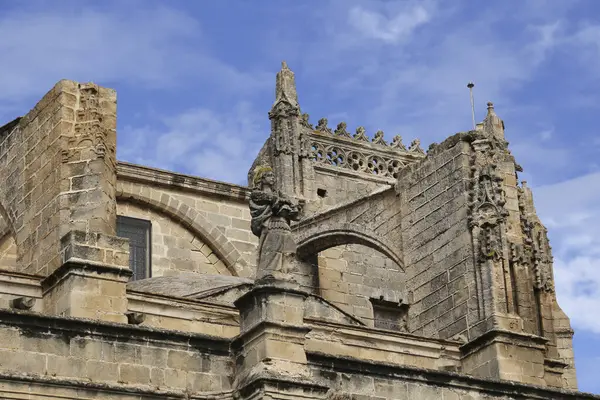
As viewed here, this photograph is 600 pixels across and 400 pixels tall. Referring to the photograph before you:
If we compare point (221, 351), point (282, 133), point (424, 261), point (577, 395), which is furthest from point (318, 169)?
point (221, 351)

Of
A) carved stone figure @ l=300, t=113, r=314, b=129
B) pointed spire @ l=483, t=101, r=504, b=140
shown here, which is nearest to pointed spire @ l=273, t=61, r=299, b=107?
carved stone figure @ l=300, t=113, r=314, b=129

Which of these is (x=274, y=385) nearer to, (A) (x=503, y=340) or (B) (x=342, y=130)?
(A) (x=503, y=340)

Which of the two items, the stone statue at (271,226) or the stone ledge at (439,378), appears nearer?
the stone statue at (271,226)

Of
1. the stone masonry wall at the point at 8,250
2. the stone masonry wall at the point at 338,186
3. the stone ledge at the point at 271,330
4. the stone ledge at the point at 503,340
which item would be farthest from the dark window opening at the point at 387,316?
the stone ledge at the point at 271,330

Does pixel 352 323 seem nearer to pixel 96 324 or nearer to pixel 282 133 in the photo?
pixel 96 324

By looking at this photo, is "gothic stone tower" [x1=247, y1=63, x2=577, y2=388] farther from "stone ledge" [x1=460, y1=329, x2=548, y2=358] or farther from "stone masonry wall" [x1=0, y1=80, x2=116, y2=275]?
"stone masonry wall" [x1=0, y1=80, x2=116, y2=275]

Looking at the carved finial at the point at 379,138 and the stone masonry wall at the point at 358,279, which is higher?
the carved finial at the point at 379,138

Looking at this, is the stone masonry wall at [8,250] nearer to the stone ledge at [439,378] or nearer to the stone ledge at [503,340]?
the stone ledge at [503,340]

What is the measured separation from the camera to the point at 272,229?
20.7 meters

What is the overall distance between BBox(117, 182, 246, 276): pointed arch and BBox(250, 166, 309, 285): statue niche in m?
7.50

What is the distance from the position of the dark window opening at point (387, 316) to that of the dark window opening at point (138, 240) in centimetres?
502

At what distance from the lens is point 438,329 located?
993 inches

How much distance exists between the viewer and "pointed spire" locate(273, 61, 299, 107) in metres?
38.9

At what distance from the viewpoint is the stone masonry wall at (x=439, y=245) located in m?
24.9
